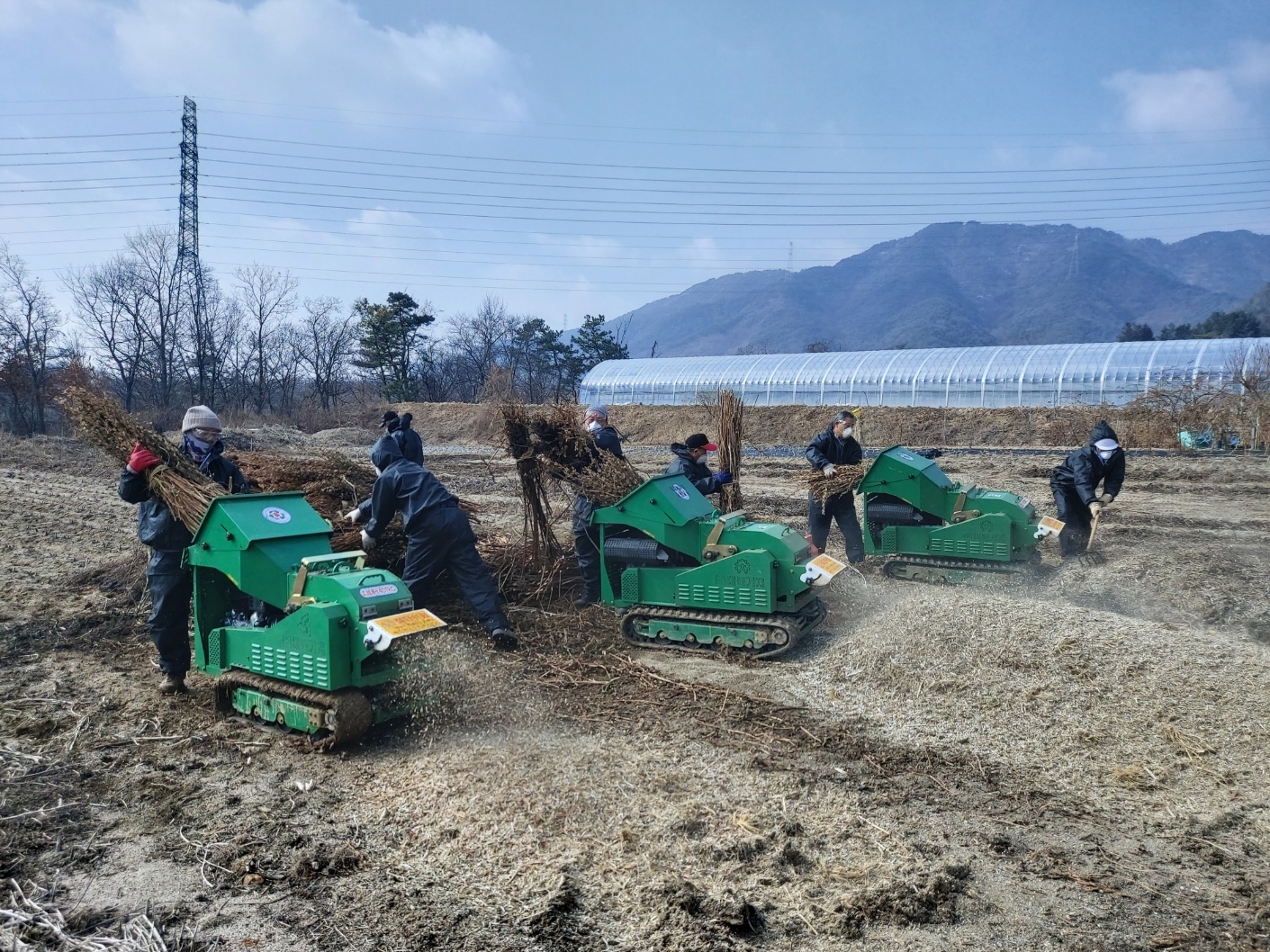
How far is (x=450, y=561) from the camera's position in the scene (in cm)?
621

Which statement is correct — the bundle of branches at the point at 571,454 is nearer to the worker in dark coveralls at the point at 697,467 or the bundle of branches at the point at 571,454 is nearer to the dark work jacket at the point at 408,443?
the worker in dark coveralls at the point at 697,467

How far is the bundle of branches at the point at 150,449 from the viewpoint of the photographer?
5434 millimetres

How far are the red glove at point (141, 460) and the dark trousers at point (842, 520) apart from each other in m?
6.31

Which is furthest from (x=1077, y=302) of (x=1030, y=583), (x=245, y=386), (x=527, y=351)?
(x=1030, y=583)

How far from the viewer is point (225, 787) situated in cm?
439

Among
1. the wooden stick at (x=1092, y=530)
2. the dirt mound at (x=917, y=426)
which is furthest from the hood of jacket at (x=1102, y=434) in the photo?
the dirt mound at (x=917, y=426)

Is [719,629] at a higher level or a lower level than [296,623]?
lower

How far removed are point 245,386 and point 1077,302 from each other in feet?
457

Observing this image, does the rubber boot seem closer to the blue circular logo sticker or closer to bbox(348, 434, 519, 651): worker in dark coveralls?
bbox(348, 434, 519, 651): worker in dark coveralls

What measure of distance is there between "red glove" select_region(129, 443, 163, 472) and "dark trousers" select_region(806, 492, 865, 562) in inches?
249

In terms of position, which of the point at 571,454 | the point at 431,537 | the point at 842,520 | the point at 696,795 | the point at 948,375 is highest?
the point at 948,375

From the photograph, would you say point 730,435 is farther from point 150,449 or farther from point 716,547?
point 150,449

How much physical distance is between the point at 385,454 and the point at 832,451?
17.1 ft

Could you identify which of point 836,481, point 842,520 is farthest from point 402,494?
point 842,520
